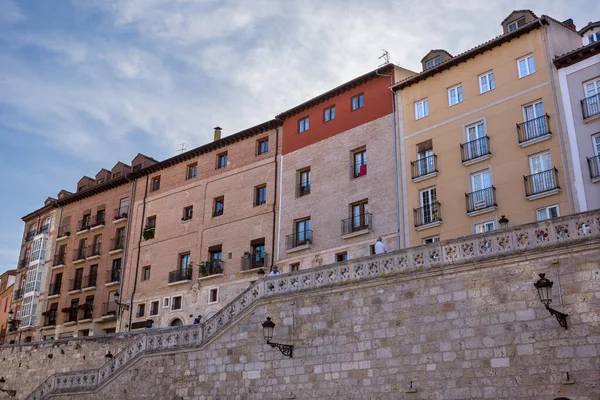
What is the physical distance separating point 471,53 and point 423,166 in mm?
5120

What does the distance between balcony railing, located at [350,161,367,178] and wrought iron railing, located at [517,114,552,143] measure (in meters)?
7.42

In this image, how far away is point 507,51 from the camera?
2708cm

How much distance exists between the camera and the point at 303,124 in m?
34.3

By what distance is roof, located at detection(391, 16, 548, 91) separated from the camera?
2619cm

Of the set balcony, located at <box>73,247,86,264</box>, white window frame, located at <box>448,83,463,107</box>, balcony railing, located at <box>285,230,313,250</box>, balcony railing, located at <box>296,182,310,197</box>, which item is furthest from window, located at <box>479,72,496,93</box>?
balcony, located at <box>73,247,86,264</box>

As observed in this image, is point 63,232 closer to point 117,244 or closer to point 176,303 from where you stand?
point 117,244

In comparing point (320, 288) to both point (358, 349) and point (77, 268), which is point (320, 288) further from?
point (77, 268)

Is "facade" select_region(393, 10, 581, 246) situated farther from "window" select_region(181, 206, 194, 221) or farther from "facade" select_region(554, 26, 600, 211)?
"window" select_region(181, 206, 194, 221)

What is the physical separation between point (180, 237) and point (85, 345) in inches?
323

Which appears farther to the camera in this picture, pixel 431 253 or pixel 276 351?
pixel 276 351

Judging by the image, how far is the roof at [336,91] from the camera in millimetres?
31188

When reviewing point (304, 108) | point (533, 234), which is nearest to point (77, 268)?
point (304, 108)

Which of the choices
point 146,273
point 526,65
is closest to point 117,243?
point 146,273

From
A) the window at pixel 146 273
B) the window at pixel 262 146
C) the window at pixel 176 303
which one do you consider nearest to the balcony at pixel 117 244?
the window at pixel 146 273
